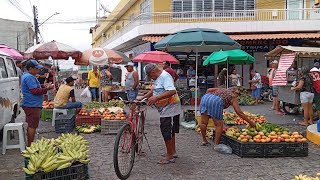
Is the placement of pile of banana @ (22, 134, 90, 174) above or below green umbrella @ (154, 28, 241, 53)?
below

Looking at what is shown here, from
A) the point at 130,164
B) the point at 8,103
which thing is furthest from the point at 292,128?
the point at 8,103

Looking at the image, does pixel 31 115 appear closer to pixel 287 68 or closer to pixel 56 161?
pixel 56 161

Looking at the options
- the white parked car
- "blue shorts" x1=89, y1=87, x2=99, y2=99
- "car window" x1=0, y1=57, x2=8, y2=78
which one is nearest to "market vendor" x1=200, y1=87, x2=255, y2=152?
the white parked car

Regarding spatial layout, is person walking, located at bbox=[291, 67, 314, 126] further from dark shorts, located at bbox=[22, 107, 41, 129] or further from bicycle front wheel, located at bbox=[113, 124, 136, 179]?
dark shorts, located at bbox=[22, 107, 41, 129]

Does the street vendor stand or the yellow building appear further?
the yellow building

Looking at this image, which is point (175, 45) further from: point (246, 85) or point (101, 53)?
point (246, 85)

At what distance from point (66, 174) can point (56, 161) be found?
23 centimetres

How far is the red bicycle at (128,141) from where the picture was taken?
5207 millimetres

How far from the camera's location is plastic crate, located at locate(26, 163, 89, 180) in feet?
15.3

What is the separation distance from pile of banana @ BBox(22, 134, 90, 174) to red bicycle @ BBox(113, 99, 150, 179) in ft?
1.51

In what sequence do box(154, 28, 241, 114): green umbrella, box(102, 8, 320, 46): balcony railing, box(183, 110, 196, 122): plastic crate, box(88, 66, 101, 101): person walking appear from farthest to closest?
box(102, 8, 320, 46): balcony railing, box(88, 66, 101, 101): person walking, box(183, 110, 196, 122): plastic crate, box(154, 28, 241, 114): green umbrella

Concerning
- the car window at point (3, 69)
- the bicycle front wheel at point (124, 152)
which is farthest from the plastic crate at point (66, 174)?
the car window at point (3, 69)

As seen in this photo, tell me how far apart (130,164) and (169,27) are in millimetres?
15975

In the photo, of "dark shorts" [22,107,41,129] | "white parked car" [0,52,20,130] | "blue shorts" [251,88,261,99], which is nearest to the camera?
"dark shorts" [22,107,41,129]
